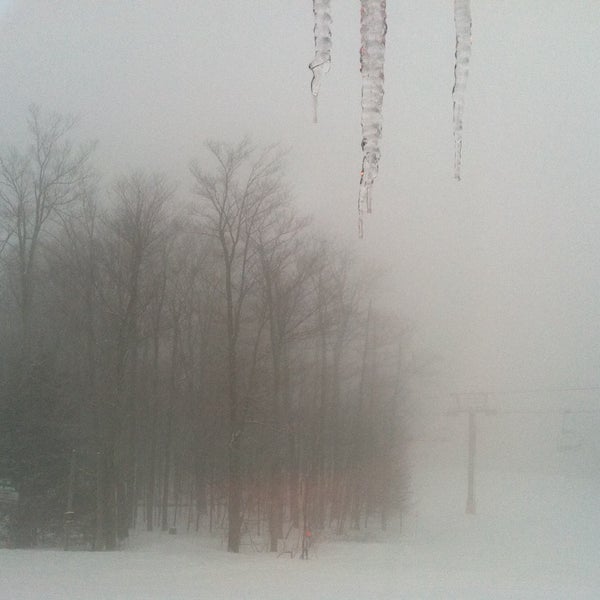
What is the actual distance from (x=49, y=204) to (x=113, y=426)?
5673 millimetres

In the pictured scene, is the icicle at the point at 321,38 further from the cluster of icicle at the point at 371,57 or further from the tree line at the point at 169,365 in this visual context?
the tree line at the point at 169,365

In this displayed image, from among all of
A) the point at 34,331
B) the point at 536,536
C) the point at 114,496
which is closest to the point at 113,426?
the point at 114,496

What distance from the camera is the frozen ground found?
35.0 ft

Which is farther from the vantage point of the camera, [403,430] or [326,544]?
[403,430]

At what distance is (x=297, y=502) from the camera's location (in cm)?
1853

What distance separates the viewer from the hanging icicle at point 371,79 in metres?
5.69

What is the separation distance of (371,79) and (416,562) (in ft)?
39.8

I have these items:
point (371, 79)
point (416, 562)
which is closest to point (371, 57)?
point (371, 79)

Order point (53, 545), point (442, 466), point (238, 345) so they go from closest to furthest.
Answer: point (53, 545), point (238, 345), point (442, 466)

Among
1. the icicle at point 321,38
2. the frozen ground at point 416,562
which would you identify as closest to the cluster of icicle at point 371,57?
the icicle at point 321,38

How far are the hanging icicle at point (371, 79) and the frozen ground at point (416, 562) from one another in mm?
6842

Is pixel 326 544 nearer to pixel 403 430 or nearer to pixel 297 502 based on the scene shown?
pixel 297 502

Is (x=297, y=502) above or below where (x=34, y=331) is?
below

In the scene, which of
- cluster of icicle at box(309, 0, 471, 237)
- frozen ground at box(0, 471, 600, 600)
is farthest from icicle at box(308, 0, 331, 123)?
frozen ground at box(0, 471, 600, 600)
